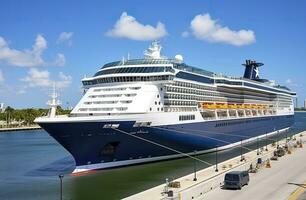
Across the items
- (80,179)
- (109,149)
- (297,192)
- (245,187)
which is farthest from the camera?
(109,149)

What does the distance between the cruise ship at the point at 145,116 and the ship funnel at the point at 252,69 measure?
33.2m

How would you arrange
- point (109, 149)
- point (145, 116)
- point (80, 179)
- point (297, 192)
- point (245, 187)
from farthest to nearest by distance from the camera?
point (145, 116), point (109, 149), point (80, 179), point (245, 187), point (297, 192)

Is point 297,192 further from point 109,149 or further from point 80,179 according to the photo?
point 80,179

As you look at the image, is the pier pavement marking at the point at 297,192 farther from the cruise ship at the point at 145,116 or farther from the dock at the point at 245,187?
the cruise ship at the point at 145,116

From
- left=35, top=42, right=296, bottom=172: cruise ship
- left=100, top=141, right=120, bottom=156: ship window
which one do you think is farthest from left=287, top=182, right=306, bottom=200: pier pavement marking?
left=100, top=141, right=120, bottom=156: ship window

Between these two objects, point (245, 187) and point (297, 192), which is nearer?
point (297, 192)

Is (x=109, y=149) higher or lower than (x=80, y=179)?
higher

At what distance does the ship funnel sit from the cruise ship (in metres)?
33.2

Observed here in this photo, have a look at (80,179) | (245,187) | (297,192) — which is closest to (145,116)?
(80,179)

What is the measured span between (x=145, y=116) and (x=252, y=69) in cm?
6145

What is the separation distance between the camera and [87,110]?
46.7 metres

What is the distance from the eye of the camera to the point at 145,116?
145 ft

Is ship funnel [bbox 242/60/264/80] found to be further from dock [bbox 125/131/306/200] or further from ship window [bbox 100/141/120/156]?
ship window [bbox 100/141/120/156]

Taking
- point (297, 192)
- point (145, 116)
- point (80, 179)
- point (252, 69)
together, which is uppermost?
point (252, 69)
